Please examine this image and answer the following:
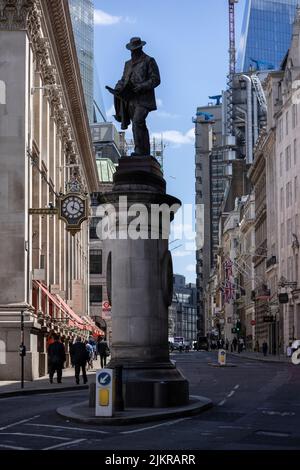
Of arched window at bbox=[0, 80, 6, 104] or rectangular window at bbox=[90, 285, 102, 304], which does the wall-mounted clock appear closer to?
arched window at bbox=[0, 80, 6, 104]

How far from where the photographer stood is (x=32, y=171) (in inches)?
1718

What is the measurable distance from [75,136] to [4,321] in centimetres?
3787

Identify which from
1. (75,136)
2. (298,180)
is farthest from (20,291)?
(298,180)

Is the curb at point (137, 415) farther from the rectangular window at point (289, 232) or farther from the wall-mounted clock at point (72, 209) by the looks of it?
the rectangular window at point (289, 232)

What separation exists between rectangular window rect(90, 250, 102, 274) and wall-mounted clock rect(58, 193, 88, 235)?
79.4 m

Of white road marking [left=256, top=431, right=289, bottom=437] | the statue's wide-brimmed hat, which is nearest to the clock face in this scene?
the statue's wide-brimmed hat

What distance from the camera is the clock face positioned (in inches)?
1481

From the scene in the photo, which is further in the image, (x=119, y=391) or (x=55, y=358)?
(x=55, y=358)

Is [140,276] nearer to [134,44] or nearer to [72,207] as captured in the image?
[134,44]

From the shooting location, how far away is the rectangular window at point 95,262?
11709 centimetres

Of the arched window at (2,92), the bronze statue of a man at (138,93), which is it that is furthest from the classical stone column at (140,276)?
the arched window at (2,92)

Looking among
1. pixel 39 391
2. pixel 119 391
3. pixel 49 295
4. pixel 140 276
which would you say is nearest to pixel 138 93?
pixel 140 276

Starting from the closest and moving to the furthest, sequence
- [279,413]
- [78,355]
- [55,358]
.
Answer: [279,413], [78,355], [55,358]

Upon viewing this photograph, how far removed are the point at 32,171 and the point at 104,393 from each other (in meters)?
26.4
